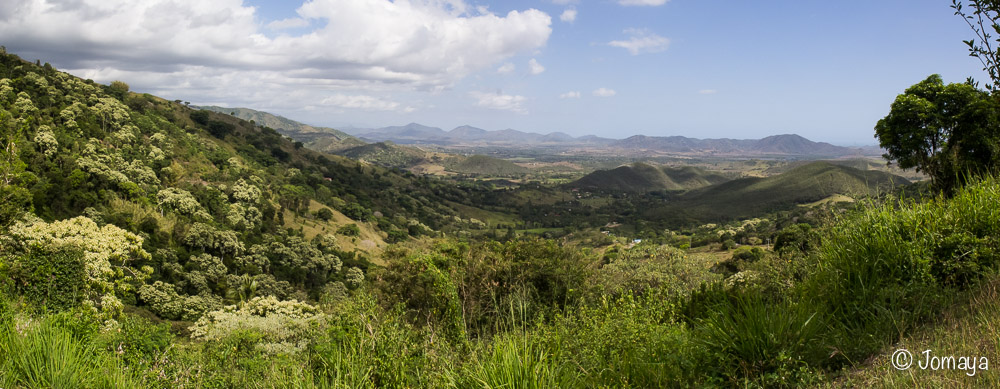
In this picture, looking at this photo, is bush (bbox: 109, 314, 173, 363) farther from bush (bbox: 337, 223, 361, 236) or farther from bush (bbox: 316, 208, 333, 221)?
bush (bbox: 316, 208, 333, 221)

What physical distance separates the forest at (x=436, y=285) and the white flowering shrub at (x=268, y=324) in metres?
0.18

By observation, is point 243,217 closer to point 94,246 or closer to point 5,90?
point 5,90

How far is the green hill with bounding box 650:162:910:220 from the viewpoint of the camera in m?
122

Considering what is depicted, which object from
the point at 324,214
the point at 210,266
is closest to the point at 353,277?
the point at 210,266

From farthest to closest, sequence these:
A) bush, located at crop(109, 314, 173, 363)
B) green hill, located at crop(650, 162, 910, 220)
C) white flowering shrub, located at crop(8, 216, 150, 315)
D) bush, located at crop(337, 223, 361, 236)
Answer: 1. green hill, located at crop(650, 162, 910, 220)
2. bush, located at crop(337, 223, 361, 236)
3. white flowering shrub, located at crop(8, 216, 150, 315)
4. bush, located at crop(109, 314, 173, 363)

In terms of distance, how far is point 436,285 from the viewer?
705 cm

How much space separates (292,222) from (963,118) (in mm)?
65247

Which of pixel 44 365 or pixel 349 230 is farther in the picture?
pixel 349 230

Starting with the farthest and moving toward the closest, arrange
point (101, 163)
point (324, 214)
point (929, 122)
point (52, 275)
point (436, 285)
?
point (324, 214)
point (101, 163)
point (929, 122)
point (52, 275)
point (436, 285)

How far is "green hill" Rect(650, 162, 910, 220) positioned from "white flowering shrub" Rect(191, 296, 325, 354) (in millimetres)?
118087

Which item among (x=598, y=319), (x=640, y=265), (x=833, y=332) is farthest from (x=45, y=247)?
(x=640, y=265)

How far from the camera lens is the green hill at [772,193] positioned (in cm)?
12231

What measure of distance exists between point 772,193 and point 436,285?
150758 millimetres

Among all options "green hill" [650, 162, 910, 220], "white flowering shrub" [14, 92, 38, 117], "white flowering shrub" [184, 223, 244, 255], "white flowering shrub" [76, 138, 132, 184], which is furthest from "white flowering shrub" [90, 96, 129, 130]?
"green hill" [650, 162, 910, 220]
